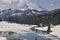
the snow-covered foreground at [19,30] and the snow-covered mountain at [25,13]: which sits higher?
the snow-covered mountain at [25,13]

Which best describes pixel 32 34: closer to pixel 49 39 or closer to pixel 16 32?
pixel 16 32

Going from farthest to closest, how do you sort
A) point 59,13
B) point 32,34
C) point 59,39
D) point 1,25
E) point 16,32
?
point 59,13
point 32,34
point 16,32
point 1,25
point 59,39

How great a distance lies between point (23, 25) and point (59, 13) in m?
3.67

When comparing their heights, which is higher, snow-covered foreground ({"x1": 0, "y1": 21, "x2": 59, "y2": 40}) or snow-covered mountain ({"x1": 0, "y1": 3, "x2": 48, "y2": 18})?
snow-covered mountain ({"x1": 0, "y1": 3, "x2": 48, "y2": 18})

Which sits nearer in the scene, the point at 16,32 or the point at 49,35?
the point at 49,35

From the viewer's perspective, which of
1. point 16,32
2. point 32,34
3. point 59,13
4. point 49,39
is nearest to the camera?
point 49,39

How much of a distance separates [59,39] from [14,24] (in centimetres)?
232

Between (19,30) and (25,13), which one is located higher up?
(25,13)

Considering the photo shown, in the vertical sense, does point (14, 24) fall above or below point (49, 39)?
above

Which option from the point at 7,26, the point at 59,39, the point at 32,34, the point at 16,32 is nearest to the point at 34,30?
the point at 32,34

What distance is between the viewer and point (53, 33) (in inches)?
243

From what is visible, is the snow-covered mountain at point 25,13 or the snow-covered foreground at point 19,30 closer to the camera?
the snow-covered foreground at point 19,30

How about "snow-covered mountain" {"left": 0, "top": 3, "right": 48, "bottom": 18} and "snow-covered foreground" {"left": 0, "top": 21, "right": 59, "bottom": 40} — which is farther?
"snow-covered mountain" {"left": 0, "top": 3, "right": 48, "bottom": 18}

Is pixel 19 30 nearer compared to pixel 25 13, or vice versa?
pixel 19 30
